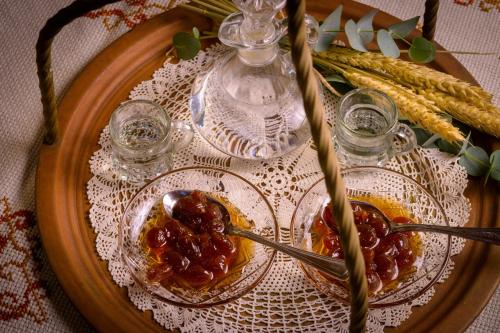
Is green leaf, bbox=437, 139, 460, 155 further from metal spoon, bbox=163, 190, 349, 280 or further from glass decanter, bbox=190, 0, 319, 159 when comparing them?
metal spoon, bbox=163, 190, 349, 280

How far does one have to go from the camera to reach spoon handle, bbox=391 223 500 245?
0.85 meters

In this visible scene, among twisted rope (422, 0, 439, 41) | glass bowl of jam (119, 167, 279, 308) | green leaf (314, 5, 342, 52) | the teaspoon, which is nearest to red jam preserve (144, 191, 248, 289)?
glass bowl of jam (119, 167, 279, 308)

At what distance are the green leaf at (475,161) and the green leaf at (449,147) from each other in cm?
1

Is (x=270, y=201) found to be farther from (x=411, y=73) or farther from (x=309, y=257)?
(x=411, y=73)

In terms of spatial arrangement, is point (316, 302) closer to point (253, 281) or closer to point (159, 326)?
point (253, 281)

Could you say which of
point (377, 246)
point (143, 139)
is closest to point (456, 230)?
point (377, 246)

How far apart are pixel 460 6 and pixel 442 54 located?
0.20 m

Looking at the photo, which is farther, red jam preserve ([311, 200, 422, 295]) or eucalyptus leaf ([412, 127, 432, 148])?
eucalyptus leaf ([412, 127, 432, 148])

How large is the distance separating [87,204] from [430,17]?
2.01 ft

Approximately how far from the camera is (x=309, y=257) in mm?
811

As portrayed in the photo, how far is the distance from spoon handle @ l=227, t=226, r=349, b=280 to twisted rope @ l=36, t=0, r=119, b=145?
1.05ft

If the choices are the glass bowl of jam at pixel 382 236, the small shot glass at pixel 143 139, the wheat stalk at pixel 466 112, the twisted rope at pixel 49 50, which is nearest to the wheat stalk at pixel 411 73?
the wheat stalk at pixel 466 112

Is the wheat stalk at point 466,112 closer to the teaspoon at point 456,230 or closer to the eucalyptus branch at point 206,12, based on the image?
the teaspoon at point 456,230

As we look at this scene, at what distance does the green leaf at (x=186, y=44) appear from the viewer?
1.09 metres
